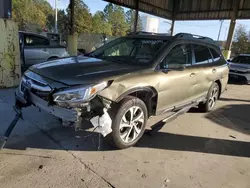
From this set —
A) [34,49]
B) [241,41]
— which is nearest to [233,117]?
[34,49]

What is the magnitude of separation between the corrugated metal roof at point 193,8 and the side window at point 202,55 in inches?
426

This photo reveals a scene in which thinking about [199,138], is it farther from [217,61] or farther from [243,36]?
[243,36]

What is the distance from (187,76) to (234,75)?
8267 millimetres

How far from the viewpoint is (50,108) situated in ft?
10.4

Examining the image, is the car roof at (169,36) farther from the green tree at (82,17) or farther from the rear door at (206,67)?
the green tree at (82,17)

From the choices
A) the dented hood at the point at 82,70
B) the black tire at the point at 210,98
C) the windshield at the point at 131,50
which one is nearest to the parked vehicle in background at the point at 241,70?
the black tire at the point at 210,98

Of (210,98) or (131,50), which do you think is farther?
(210,98)

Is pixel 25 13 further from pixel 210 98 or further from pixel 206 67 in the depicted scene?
pixel 206 67

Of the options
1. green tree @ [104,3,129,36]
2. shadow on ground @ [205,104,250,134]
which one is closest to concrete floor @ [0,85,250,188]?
shadow on ground @ [205,104,250,134]

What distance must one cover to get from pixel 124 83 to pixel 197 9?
17406mm

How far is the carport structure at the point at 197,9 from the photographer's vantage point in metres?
16.4

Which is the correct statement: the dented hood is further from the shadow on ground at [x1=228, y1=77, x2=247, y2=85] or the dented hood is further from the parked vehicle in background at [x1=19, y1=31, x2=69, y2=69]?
the shadow on ground at [x1=228, y1=77, x2=247, y2=85]

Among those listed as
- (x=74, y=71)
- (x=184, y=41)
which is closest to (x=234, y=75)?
(x=184, y=41)

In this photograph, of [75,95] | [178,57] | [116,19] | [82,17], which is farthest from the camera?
[116,19]
